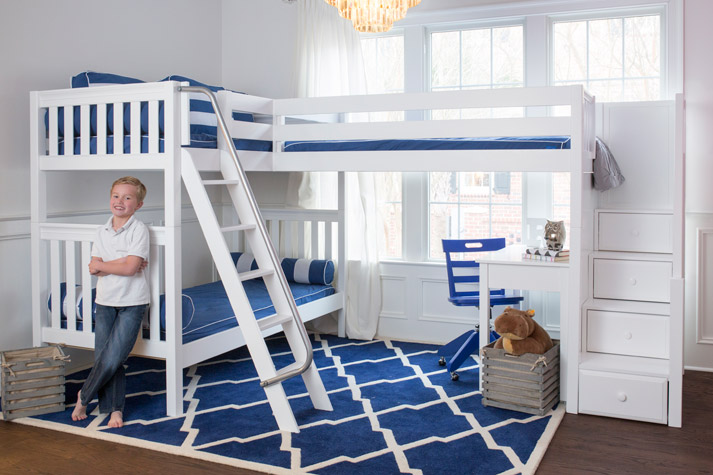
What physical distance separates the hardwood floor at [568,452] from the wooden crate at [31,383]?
0.10m

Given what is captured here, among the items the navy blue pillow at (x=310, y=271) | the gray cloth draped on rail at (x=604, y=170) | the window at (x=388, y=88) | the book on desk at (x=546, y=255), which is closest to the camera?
the book on desk at (x=546, y=255)

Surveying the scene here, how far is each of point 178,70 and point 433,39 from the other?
Answer: 1.73 metres

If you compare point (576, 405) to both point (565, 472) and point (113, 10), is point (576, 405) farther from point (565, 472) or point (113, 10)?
point (113, 10)

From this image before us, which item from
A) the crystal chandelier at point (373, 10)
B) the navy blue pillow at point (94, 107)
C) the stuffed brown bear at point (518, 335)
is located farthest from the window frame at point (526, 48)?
the navy blue pillow at point (94, 107)

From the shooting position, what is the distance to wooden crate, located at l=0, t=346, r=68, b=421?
3.13 meters

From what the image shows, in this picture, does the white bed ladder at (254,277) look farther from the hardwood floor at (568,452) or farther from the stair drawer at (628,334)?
the stair drawer at (628,334)

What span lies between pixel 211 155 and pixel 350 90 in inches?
63.0

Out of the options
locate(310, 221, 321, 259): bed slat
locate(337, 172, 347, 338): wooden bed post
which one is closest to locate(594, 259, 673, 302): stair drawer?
locate(337, 172, 347, 338): wooden bed post

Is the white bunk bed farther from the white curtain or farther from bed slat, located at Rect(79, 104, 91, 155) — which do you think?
the white curtain

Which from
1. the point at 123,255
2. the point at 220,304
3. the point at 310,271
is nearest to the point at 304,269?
the point at 310,271

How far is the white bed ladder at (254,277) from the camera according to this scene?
305 centimetres

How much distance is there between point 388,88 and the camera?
15.8ft

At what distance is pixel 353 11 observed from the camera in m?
3.29

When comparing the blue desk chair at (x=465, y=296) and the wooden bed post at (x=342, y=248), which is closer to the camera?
the blue desk chair at (x=465, y=296)
